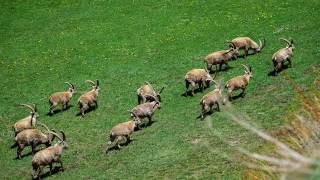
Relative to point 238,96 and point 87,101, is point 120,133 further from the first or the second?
point 238,96

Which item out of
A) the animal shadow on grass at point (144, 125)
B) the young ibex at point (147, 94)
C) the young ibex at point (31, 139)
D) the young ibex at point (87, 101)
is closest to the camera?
the young ibex at point (31, 139)

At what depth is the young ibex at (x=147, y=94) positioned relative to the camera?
23.2m

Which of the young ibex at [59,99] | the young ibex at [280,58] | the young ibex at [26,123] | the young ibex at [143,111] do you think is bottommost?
the young ibex at [26,123]

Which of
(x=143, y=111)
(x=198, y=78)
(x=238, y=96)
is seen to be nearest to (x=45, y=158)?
(x=143, y=111)

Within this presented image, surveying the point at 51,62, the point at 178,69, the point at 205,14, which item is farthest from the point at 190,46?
the point at 51,62

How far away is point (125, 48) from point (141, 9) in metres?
6.63

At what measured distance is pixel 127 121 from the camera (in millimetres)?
22062

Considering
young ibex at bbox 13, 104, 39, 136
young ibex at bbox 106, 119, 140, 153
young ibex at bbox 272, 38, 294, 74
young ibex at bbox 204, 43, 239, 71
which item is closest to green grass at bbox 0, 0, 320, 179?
young ibex at bbox 106, 119, 140, 153

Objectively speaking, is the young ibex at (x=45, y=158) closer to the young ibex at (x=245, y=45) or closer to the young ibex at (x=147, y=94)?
the young ibex at (x=147, y=94)

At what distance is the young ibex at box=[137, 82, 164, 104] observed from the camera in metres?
23.2

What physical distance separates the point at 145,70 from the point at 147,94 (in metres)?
4.64

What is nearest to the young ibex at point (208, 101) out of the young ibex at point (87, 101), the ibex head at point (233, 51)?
the young ibex at point (87, 101)

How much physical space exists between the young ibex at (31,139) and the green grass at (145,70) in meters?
0.54

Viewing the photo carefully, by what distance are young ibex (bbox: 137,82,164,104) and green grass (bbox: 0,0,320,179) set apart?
51cm
